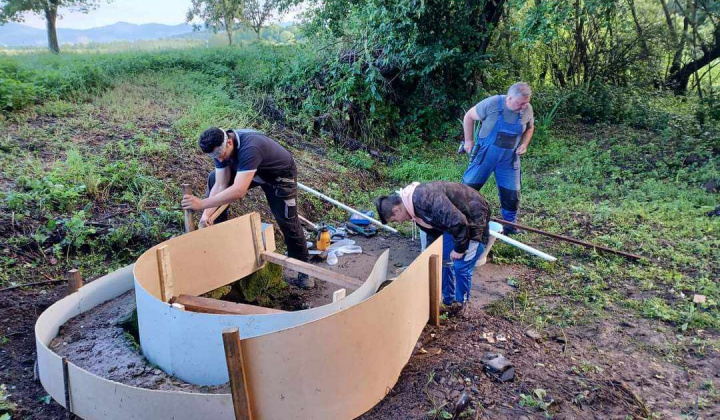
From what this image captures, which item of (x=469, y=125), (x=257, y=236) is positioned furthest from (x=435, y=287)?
(x=469, y=125)

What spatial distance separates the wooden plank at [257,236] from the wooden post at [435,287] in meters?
1.78

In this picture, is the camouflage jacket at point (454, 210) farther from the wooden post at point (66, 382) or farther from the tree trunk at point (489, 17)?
the tree trunk at point (489, 17)

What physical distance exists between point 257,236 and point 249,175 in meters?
0.68

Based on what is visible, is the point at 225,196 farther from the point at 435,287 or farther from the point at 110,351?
the point at 435,287

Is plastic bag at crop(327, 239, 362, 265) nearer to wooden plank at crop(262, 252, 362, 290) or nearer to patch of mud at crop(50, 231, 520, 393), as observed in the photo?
patch of mud at crop(50, 231, 520, 393)

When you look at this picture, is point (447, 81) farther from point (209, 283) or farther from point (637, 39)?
point (209, 283)

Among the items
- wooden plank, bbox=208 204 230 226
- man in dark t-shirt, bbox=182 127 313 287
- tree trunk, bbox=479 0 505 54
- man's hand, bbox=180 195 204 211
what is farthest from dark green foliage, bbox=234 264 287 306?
tree trunk, bbox=479 0 505 54

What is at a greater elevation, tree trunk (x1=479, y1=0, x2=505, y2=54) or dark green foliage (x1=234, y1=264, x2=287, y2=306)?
tree trunk (x1=479, y1=0, x2=505, y2=54)

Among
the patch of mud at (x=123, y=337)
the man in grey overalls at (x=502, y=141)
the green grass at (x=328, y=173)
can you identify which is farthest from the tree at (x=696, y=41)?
the patch of mud at (x=123, y=337)

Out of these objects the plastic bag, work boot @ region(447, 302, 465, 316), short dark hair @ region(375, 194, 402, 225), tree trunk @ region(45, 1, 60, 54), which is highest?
tree trunk @ region(45, 1, 60, 54)

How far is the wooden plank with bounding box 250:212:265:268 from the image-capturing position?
4180 millimetres

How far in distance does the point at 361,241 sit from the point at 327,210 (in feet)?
2.75

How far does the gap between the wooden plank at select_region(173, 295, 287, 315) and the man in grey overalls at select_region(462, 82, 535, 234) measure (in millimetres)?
2728

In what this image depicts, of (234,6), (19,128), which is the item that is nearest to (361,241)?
(19,128)
